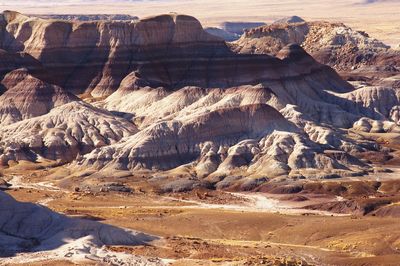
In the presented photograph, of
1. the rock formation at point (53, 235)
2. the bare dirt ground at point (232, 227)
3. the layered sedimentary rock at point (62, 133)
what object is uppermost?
the rock formation at point (53, 235)

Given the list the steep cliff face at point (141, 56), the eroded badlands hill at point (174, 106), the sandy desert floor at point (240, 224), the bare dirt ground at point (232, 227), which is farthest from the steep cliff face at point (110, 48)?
the bare dirt ground at point (232, 227)

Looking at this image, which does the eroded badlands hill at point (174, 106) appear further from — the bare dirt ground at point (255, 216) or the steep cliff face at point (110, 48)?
the bare dirt ground at point (255, 216)

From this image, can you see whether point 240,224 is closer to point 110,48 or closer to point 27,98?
point 27,98

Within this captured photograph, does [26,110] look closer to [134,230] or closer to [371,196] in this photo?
[371,196]

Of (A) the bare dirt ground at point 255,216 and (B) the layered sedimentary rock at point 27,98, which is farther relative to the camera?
(B) the layered sedimentary rock at point 27,98

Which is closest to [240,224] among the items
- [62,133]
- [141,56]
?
[62,133]

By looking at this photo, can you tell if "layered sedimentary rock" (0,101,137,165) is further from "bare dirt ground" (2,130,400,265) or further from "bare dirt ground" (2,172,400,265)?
"bare dirt ground" (2,172,400,265)

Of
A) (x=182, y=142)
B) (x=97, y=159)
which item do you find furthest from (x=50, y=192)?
(x=182, y=142)
